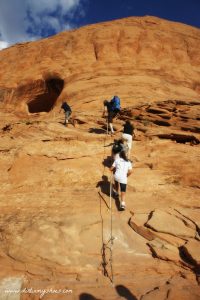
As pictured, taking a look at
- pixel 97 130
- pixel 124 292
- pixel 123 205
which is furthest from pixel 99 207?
pixel 97 130

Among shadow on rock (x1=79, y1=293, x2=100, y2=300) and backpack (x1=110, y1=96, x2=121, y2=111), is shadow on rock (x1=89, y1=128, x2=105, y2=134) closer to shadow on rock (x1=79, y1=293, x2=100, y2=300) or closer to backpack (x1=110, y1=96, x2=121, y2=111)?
backpack (x1=110, y1=96, x2=121, y2=111)

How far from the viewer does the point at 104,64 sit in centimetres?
2844

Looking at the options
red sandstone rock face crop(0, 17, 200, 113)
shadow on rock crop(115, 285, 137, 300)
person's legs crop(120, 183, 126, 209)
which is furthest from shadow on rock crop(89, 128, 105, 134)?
shadow on rock crop(115, 285, 137, 300)

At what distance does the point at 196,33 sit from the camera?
34.3 meters

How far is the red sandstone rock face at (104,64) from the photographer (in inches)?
1000

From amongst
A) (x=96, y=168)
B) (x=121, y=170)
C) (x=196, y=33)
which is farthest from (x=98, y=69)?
(x=121, y=170)

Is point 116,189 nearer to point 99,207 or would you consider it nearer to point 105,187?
point 105,187

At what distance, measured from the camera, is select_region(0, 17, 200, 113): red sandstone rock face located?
2539cm

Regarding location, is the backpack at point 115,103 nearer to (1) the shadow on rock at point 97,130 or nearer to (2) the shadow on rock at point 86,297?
(1) the shadow on rock at point 97,130

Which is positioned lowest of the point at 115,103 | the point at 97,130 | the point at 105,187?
the point at 105,187

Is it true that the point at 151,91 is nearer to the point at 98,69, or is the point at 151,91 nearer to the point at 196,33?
the point at 98,69

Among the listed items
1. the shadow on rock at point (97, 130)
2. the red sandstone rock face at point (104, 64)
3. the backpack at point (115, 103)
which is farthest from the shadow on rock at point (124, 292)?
the red sandstone rock face at point (104, 64)

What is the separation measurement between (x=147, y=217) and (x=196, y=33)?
29.6 metres

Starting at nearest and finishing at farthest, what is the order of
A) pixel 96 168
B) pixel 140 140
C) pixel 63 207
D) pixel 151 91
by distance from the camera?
pixel 63 207 → pixel 96 168 → pixel 140 140 → pixel 151 91
